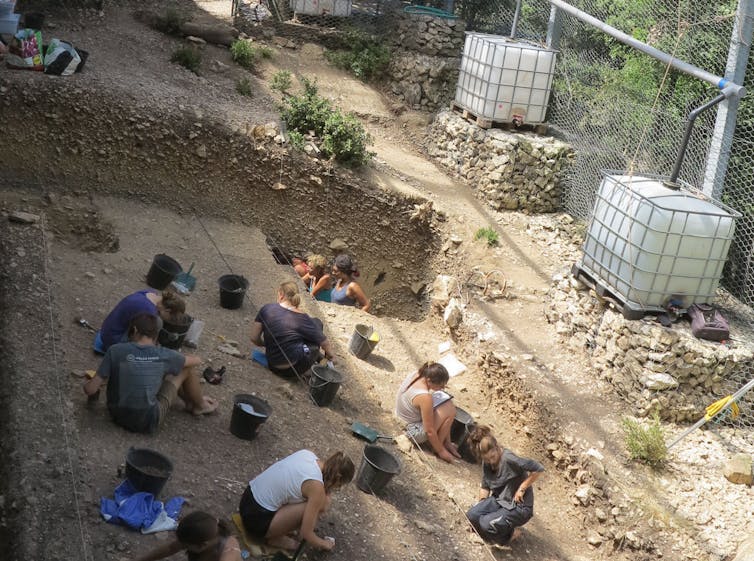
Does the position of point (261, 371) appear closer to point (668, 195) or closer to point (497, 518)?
point (497, 518)

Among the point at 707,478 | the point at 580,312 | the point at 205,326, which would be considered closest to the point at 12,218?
the point at 205,326

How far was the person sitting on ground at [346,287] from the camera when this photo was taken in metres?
11.6

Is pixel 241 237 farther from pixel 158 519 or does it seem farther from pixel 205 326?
pixel 158 519

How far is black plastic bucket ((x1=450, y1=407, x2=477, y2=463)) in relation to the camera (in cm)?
878

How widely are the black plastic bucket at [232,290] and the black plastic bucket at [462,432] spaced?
275 cm

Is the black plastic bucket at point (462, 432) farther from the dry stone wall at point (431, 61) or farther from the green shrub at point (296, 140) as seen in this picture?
the dry stone wall at point (431, 61)

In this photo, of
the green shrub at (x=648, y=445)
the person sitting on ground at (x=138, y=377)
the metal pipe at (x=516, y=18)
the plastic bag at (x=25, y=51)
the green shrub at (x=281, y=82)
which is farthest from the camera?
the metal pipe at (x=516, y=18)

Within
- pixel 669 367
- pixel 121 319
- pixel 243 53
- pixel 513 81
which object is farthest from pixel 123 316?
pixel 243 53

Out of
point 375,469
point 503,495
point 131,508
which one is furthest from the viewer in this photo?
point 503,495

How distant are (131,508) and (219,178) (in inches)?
299

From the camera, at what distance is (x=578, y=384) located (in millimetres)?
9719

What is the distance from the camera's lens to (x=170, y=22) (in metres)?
14.3

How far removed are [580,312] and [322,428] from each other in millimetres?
3703

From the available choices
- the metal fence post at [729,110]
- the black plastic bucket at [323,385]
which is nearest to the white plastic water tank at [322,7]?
the metal fence post at [729,110]
